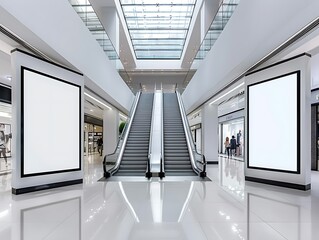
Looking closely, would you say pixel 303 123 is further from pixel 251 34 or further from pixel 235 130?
pixel 235 130

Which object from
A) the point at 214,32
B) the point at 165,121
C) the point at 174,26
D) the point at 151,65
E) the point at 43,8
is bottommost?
the point at 165,121

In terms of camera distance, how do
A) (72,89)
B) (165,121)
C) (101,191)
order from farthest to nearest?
(165,121), (72,89), (101,191)

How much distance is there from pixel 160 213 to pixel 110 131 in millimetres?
13194

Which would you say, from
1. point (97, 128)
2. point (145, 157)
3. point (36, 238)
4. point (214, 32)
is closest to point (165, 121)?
point (145, 157)

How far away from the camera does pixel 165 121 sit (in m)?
16.6

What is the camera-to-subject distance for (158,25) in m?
22.7

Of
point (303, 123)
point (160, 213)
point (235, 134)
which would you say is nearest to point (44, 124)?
point (160, 213)

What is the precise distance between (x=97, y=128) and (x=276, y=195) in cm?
2932

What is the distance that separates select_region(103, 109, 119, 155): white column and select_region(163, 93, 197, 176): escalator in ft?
10.3

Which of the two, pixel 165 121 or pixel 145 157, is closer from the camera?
pixel 145 157

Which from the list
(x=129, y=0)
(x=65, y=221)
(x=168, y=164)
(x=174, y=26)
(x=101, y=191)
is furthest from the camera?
(x=174, y=26)

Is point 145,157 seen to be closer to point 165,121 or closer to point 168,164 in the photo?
point 168,164

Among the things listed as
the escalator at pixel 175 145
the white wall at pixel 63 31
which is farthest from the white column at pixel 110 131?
the white wall at pixel 63 31

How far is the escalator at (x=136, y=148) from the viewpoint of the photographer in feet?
35.9
